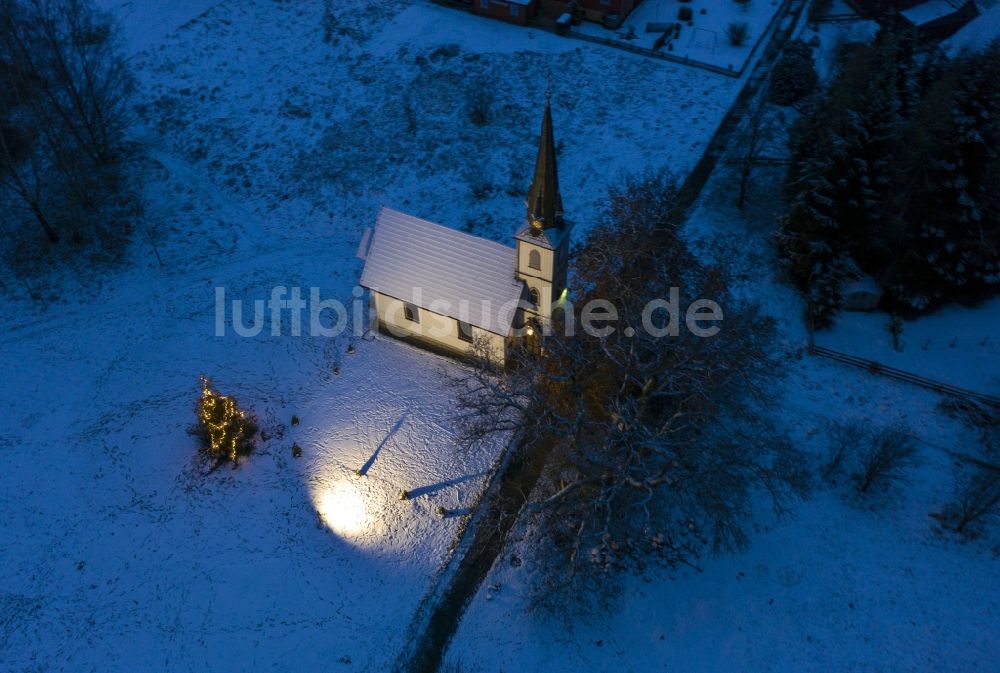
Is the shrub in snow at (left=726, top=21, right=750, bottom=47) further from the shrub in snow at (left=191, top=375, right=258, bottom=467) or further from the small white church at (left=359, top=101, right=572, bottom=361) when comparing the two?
the shrub in snow at (left=191, top=375, right=258, bottom=467)

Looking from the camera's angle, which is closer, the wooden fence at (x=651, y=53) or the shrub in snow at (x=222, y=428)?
the shrub in snow at (x=222, y=428)

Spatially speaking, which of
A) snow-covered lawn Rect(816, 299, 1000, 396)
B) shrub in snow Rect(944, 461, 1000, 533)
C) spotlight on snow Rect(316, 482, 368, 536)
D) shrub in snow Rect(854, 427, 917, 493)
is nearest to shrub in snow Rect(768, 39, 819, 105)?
snow-covered lawn Rect(816, 299, 1000, 396)

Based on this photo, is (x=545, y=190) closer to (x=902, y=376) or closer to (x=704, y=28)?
(x=902, y=376)

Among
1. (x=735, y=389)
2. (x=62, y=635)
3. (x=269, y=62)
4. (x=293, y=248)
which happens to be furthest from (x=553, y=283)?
(x=269, y=62)

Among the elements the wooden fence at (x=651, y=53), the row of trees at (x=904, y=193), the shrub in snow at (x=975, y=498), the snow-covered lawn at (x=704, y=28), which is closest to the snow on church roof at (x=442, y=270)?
the row of trees at (x=904, y=193)

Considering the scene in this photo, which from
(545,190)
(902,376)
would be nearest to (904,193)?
(902,376)

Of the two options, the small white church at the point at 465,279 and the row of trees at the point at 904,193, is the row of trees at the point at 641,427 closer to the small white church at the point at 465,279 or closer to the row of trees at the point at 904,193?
the small white church at the point at 465,279

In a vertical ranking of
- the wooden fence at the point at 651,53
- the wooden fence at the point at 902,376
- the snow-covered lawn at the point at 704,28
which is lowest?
the wooden fence at the point at 902,376
